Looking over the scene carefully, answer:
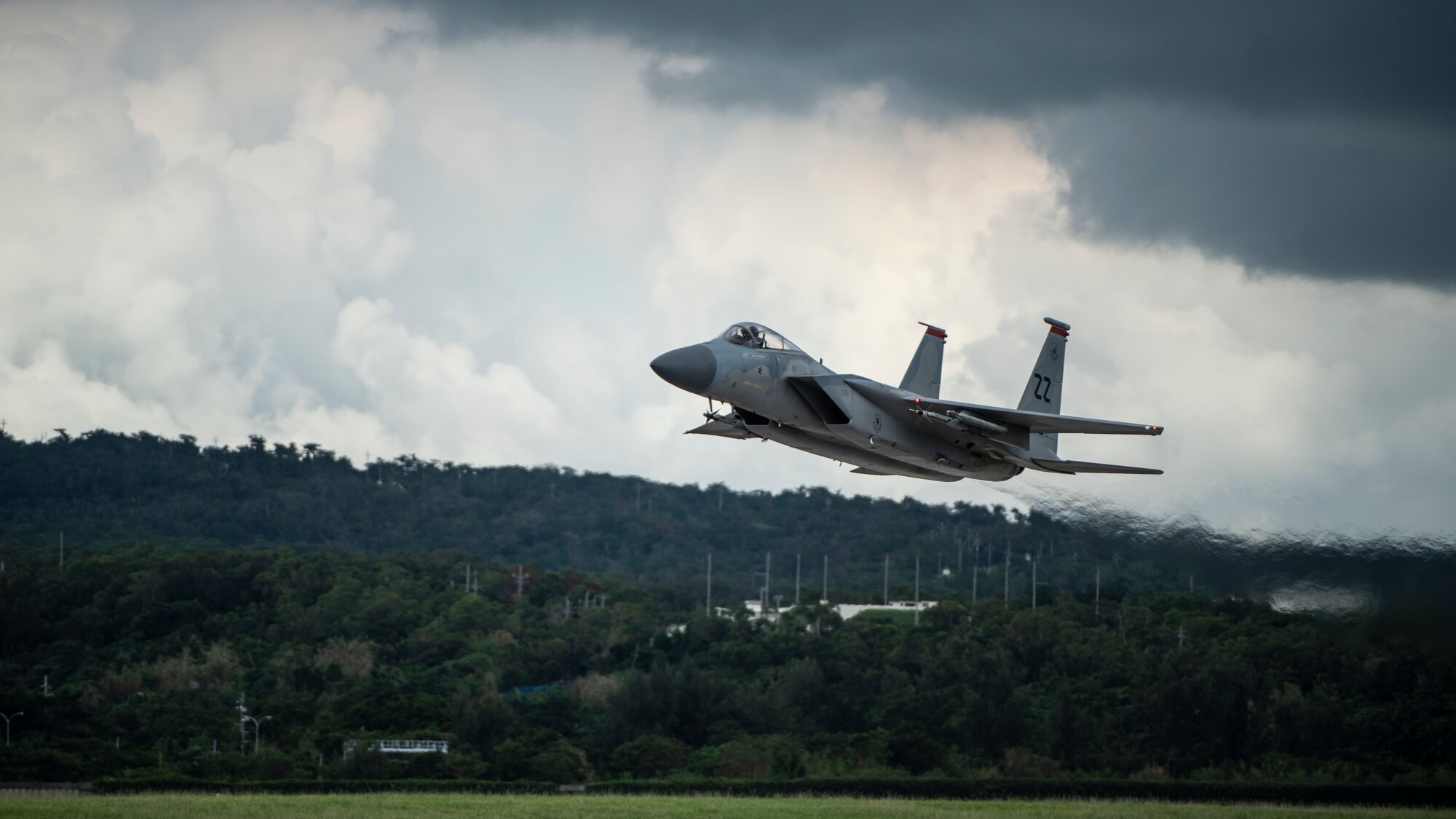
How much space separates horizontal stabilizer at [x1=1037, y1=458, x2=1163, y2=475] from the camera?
33.6m

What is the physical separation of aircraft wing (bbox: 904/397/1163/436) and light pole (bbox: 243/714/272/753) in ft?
194

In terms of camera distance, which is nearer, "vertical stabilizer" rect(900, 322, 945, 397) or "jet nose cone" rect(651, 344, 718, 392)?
"jet nose cone" rect(651, 344, 718, 392)

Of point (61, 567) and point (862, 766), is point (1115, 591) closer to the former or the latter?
point (862, 766)

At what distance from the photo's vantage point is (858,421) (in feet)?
102

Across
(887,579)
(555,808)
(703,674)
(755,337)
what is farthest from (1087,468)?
(887,579)

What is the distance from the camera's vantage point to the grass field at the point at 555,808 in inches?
1563

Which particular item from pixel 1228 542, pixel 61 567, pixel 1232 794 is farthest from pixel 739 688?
pixel 61 567

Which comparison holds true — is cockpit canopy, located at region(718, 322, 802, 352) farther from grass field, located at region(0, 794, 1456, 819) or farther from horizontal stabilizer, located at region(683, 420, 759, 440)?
grass field, located at region(0, 794, 1456, 819)

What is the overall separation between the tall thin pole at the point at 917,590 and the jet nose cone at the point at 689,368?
86.3m

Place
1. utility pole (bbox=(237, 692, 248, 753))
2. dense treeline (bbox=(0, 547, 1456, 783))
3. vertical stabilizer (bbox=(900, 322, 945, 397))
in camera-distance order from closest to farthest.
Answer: vertical stabilizer (bbox=(900, 322, 945, 397))
dense treeline (bbox=(0, 547, 1456, 783))
utility pole (bbox=(237, 692, 248, 753))

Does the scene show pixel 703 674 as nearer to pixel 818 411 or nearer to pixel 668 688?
pixel 668 688

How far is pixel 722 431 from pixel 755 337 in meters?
3.16

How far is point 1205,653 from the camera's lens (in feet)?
289

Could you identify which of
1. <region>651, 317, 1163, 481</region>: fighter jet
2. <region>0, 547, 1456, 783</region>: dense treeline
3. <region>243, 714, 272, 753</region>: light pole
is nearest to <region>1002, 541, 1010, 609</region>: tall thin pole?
<region>0, 547, 1456, 783</region>: dense treeline
